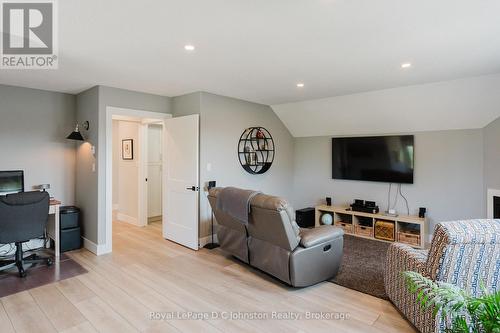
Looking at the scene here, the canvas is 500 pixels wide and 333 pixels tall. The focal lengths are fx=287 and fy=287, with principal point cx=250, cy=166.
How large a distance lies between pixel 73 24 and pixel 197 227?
2919mm

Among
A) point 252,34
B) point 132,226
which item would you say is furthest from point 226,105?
point 132,226

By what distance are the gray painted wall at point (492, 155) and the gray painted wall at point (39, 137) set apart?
6.22m

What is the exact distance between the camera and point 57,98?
14.6 ft

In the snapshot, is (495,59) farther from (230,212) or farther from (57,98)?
(57,98)

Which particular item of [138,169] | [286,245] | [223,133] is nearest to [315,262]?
[286,245]

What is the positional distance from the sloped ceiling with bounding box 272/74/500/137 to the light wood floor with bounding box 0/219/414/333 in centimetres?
287

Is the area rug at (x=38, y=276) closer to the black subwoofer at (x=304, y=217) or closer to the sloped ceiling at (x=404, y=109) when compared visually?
the black subwoofer at (x=304, y=217)

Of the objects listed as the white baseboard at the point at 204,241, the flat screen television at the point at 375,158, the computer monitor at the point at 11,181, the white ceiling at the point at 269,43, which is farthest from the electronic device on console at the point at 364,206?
the computer monitor at the point at 11,181

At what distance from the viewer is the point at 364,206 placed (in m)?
5.09

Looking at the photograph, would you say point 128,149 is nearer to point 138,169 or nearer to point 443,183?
point 138,169

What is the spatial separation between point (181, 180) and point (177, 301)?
206cm

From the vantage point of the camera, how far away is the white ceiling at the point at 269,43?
6.42 feet

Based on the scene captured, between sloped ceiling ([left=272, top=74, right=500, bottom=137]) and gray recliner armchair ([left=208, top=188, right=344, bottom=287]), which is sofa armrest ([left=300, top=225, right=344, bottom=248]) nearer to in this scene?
gray recliner armchair ([left=208, top=188, right=344, bottom=287])

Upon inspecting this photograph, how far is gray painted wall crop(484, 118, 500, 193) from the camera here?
3836mm
